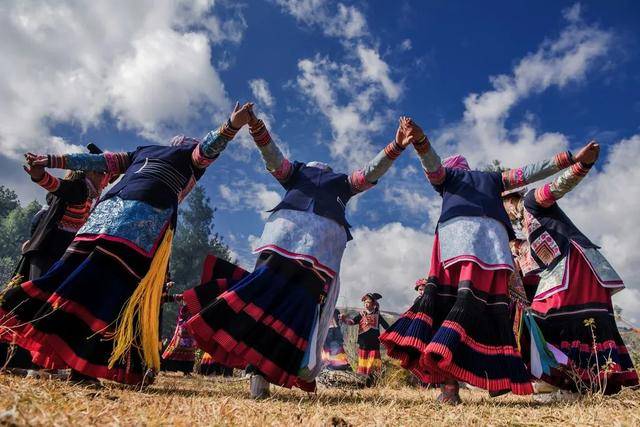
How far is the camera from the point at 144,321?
2994 mm

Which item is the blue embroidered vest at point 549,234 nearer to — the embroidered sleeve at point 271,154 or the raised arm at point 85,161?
the embroidered sleeve at point 271,154

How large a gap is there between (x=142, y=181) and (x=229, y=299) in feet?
3.99

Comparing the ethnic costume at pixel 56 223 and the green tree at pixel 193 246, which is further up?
the green tree at pixel 193 246

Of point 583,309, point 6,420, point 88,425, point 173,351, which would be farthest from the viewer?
point 173,351

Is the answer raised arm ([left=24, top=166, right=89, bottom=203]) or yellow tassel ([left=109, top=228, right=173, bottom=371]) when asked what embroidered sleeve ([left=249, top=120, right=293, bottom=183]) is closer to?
yellow tassel ([left=109, top=228, right=173, bottom=371])

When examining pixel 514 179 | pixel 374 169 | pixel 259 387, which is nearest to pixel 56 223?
pixel 259 387

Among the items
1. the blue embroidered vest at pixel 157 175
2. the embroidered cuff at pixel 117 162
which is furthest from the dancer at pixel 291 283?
the embroidered cuff at pixel 117 162

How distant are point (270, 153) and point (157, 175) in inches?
37.4

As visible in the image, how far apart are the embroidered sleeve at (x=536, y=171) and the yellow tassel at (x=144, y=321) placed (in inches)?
120

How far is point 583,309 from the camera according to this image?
12.4ft

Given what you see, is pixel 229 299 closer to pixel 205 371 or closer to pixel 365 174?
pixel 365 174

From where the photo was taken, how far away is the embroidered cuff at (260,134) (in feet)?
11.7

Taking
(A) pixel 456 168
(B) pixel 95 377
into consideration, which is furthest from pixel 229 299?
(A) pixel 456 168

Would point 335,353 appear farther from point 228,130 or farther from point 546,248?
point 228,130
